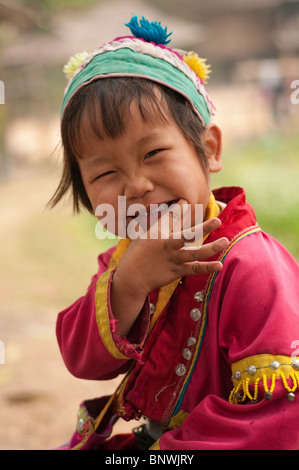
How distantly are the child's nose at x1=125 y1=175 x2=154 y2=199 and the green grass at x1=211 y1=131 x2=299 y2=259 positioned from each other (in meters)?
4.00

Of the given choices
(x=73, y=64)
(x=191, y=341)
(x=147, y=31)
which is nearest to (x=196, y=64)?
(x=147, y=31)

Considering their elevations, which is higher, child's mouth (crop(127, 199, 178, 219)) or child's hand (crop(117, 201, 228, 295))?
child's mouth (crop(127, 199, 178, 219))

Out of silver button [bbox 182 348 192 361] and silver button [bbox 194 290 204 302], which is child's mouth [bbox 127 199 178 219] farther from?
silver button [bbox 182 348 192 361]

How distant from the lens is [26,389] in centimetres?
299

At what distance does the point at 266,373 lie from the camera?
1138 mm

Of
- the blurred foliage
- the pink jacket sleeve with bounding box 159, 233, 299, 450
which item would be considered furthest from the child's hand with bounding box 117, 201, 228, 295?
the blurred foliage

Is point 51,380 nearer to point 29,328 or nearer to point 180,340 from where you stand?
point 29,328

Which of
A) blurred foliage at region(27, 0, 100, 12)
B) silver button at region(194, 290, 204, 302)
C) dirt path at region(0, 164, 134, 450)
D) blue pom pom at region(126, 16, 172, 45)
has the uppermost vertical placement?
blurred foliage at region(27, 0, 100, 12)

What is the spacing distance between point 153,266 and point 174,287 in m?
0.21

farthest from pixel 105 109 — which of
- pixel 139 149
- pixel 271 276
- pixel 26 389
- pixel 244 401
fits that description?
pixel 26 389

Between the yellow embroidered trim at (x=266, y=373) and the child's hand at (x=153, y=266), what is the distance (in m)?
0.21

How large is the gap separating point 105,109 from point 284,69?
1870cm

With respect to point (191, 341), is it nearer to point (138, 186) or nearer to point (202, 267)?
point (202, 267)

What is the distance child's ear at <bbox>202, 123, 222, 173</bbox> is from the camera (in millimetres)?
1499
